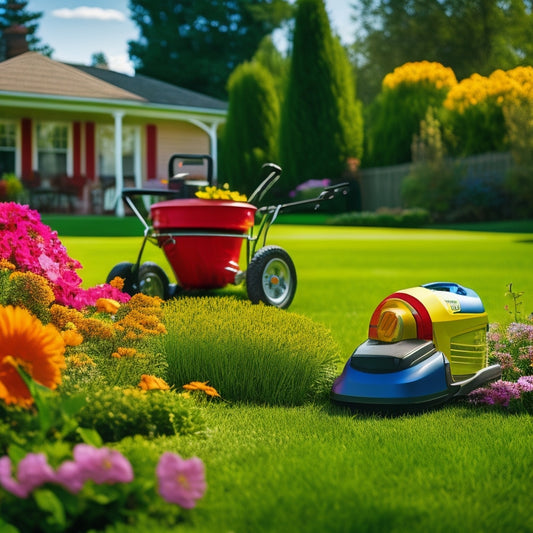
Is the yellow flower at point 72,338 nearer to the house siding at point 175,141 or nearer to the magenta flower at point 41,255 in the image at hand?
the magenta flower at point 41,255

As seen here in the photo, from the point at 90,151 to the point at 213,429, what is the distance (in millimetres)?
20834

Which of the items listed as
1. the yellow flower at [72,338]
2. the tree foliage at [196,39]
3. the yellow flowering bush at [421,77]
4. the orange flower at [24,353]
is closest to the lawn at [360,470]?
the orange flower at [24,353]

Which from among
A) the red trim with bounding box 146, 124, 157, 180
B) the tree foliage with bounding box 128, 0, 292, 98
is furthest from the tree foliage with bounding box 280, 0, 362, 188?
the tree foliage with bounding box 128, 0, 292, 98

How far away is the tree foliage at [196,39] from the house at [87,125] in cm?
1380

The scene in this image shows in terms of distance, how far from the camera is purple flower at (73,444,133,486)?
6.56 feet

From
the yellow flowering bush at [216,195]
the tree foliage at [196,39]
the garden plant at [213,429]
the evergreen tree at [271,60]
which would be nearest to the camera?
the garden plant at [213,429]

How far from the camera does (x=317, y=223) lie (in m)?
21.5

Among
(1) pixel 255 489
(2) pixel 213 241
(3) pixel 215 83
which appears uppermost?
(3) pixel 215 83

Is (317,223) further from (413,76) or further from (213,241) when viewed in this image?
(213,241)

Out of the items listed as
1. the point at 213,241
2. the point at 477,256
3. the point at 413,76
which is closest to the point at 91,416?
the point at 213,241

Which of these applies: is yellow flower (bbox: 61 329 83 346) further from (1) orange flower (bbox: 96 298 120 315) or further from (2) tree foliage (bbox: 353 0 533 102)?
(2) tree foliage (bbox: 353 0 533 102)

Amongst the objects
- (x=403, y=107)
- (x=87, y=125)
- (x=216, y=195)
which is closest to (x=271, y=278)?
(x=216, y=195)

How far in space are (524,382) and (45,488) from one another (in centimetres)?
227

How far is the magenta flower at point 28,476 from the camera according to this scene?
1.99m
